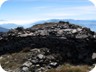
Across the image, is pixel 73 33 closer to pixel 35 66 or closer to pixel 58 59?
pixel 58 59

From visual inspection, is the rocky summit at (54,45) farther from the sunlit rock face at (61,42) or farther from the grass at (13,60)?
the grass at (13,60)

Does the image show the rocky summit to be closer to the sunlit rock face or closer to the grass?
the sunlit rock face

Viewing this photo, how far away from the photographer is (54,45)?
2194 cm

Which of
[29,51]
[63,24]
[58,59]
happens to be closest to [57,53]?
[58,59]

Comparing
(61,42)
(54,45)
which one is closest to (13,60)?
(54,45)

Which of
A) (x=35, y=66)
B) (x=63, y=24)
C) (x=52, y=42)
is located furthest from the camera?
(x=63, y=24)

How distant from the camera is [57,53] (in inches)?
838

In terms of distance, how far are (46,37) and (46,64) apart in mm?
3281

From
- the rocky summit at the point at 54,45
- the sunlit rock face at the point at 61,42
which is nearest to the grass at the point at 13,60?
the rocky summit at the point at 54,45

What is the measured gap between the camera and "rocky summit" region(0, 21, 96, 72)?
20.8 metres

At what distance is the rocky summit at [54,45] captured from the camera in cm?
2077

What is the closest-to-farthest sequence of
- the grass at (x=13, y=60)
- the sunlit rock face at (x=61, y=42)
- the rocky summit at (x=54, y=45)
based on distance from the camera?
1. the grass at (x=13, y=60)
2. the rocky summit at (x=54, y=45)
3. the sunlit rock face at (x=61, y=42)

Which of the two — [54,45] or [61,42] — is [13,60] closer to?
[54,45]

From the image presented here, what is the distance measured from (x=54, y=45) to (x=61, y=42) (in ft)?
2.03
